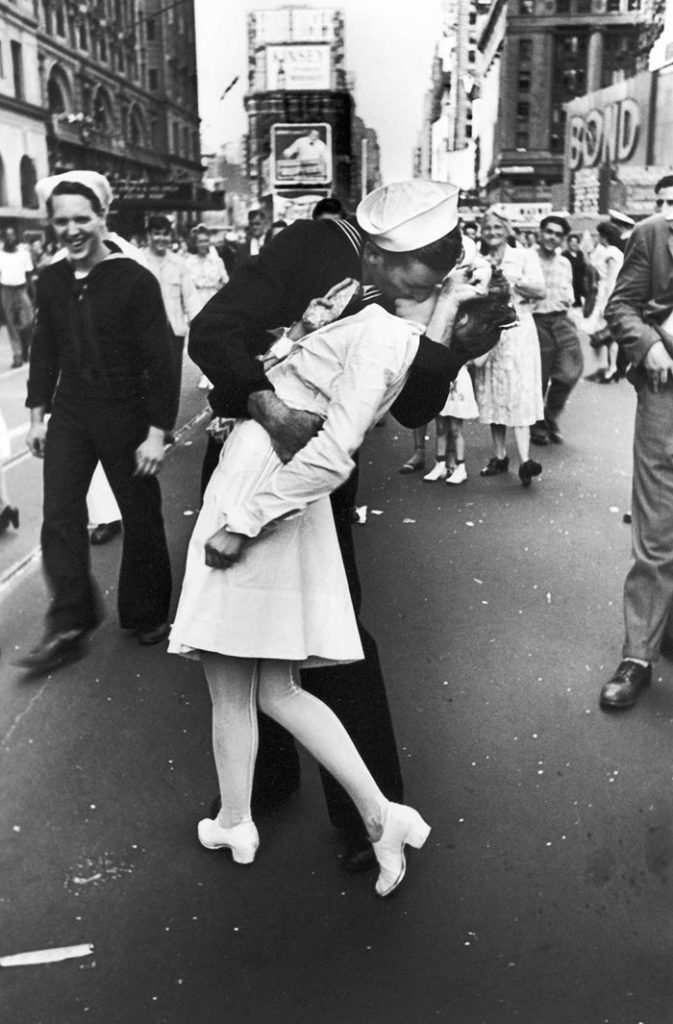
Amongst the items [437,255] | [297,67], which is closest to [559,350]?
[437,255]

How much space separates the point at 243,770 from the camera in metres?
2.95

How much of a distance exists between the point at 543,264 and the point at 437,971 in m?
8.03

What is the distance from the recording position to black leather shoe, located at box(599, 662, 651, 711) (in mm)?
4176

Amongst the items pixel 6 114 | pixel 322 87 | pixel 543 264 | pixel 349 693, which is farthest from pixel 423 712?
pixel 322 87

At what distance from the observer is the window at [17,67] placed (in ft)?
103

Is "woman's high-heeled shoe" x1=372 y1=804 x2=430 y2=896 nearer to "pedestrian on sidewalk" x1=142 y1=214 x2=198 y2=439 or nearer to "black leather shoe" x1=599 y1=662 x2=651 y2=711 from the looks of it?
"black leather shoe" x1=599 y1=662 x2=651 y2=711

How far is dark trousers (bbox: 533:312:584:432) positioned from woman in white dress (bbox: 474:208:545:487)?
40.9 inches

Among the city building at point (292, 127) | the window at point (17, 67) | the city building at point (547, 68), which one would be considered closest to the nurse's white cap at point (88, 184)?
the window at point (17, 67)

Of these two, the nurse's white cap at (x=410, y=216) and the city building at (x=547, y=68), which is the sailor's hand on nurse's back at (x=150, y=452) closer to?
the nurse's white cap at (x=410, y=216)

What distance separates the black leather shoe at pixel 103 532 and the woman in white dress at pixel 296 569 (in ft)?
13.0

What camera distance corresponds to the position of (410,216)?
251 centimetres

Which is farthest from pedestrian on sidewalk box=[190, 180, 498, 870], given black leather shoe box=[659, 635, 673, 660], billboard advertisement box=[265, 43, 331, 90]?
billboard advertisement box=[265, 43, 331, 90]

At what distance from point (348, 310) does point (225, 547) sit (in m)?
0.65

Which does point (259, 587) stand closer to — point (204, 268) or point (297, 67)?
point (204, 268)
